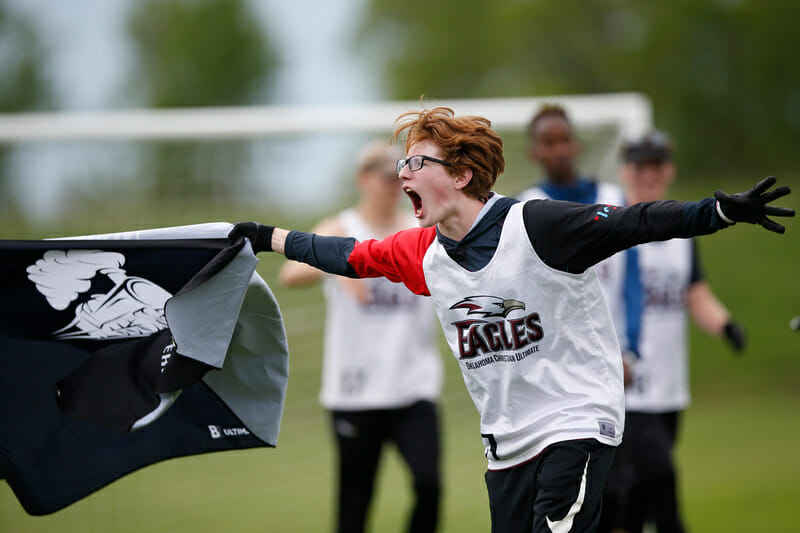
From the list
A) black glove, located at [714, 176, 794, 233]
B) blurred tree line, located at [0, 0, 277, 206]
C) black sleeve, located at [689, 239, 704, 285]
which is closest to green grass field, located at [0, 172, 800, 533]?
black sleeve, located at [689, 239, 704, 285]

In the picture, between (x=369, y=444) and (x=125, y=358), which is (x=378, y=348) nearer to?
(x=369, y=444)

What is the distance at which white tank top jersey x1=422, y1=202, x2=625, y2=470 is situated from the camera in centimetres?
317

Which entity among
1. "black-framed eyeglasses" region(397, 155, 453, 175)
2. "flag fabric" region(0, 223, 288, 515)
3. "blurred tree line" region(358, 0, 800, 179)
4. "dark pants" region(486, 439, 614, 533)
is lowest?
"dark pants" region(486, 439, 614, 533)

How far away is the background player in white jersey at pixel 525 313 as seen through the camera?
3104mm

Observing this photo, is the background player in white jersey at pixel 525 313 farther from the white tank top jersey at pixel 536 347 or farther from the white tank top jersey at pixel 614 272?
the white tank top jersey at pixel 614 272

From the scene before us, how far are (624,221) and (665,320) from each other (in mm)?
2902

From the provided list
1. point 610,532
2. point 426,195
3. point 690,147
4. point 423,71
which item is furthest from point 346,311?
point 423,71

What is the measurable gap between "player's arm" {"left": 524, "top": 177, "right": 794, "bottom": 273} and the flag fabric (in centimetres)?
118

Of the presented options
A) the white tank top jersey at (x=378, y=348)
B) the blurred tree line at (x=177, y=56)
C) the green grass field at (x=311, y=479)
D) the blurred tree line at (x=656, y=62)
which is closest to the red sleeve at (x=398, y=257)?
the white tank top jersey at (x=378, y=348)

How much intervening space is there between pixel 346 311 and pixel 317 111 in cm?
205

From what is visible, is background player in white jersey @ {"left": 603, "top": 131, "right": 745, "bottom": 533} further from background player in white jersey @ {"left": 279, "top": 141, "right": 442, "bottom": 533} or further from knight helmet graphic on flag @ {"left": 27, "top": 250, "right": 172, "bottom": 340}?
knight helmet graphic on flag @ {"left": 27, "top": 250, "right": 172, "bottom": 340}

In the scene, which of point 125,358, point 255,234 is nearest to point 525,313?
point 255,234

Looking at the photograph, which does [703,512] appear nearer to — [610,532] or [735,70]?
[610,532]

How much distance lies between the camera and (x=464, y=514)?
23.8 ft
